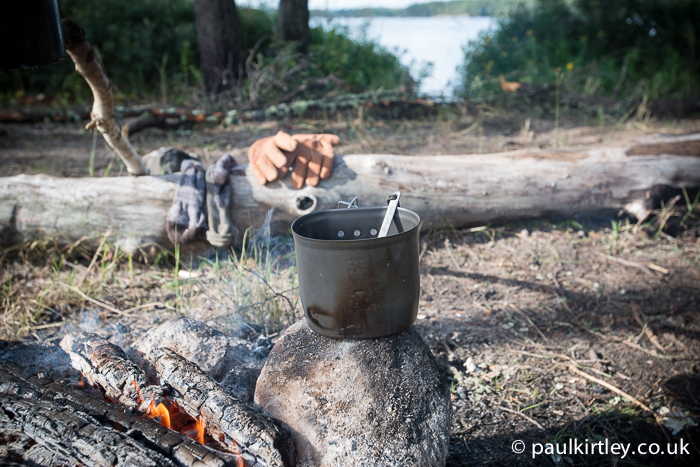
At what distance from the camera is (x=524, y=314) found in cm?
304

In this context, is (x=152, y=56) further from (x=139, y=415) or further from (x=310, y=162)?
(x=139, y=415)

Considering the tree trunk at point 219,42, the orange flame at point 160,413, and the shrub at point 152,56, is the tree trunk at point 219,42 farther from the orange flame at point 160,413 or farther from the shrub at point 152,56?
the orange flame at point 160,413

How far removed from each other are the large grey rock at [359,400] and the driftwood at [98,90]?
1.99 metres

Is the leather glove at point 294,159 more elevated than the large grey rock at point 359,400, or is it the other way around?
the leather glove at point 294,159

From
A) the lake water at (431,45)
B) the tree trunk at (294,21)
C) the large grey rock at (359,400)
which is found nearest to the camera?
the large grey rock at (359,400)

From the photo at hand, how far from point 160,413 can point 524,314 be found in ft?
7.34

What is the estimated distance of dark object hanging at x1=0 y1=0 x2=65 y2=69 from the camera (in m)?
1.53

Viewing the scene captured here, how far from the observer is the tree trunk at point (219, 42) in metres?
6.99

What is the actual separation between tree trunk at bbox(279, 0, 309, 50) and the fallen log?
539 cm

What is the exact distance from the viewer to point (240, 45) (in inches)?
293

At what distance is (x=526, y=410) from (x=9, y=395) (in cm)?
215

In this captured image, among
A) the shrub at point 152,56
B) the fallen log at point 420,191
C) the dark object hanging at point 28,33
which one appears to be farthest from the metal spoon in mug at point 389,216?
the shrub at point 152,56

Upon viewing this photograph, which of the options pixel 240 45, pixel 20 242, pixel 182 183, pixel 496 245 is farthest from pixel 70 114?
pixel 496 245

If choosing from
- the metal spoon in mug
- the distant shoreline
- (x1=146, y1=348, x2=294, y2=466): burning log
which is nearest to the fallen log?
the metal spoon in mug
